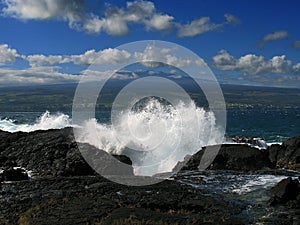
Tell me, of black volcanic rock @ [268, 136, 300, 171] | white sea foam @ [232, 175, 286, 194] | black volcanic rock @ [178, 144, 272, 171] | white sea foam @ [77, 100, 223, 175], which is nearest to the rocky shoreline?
black volcanic rock @ [178, 144, 272, 171]

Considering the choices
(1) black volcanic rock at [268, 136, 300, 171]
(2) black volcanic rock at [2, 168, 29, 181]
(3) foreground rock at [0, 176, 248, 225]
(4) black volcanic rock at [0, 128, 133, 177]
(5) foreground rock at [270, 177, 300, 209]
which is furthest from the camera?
(1) black volcanic rock at [268, 136, 300, 171]

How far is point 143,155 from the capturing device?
47.5 meters

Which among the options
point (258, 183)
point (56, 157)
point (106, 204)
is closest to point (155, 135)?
point (56, 157)

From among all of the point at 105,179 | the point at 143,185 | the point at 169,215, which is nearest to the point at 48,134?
the point at 105,179

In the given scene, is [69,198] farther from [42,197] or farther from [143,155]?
[143,155]

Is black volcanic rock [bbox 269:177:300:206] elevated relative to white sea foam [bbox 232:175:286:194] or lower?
elevated

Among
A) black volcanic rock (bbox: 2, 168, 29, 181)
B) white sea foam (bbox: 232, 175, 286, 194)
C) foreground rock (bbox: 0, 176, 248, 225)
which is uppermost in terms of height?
black volcanic rock (bbox: 2, 168, 29, 181)

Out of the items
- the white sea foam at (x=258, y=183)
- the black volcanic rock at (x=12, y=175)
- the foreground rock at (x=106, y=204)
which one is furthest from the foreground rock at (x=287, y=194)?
the black volcanic rock at (x=12, y=175)

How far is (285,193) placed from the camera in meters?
21.7

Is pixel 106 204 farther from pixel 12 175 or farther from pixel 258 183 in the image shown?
pixel 258 183

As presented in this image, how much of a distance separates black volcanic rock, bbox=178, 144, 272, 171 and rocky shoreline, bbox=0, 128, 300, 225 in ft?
0.40

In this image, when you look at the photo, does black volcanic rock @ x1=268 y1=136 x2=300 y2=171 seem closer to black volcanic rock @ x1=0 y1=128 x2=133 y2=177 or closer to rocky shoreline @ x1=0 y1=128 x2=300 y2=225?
rocky shoreline @ x1=0 y1=128 x2=300 y2=225

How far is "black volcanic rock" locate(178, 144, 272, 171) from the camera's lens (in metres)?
35.1

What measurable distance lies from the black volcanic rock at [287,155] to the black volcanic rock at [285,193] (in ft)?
47.4
